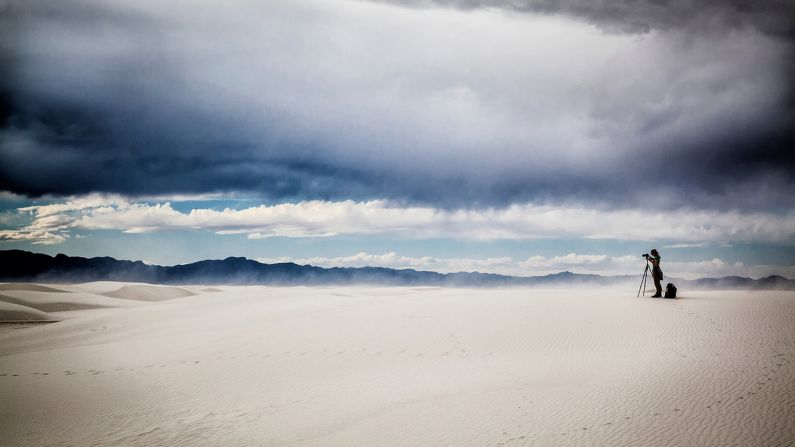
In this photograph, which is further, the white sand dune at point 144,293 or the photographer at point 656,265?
the white sand dune at point 144,293

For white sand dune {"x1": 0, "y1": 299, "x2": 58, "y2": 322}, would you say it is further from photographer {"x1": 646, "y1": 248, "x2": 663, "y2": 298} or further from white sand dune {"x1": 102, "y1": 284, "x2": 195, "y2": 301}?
photographer {"x1": 646, "y1": 248, "x2": 663, "y2": 298}

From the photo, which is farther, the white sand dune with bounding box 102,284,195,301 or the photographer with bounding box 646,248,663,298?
the white sand dune with bounding box 102,284,195,301

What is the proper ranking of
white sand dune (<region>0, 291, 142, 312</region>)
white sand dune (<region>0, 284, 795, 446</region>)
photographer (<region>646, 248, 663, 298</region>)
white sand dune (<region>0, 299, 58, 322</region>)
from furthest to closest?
white sand dune (<region>0, 291, 142, 312</region>), white sand dune (<region>0, 299, 58, 322</region>), photographer (<region>646, 248, 663, 298</region>), white sand dune (<region>0, 284, 795, 446</region>)

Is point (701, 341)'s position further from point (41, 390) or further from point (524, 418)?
point (41, 390)

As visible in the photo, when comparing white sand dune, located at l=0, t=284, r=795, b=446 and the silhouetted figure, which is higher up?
the silhouetted figure

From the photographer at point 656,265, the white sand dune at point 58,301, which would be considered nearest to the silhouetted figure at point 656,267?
the photographer at point 656,265

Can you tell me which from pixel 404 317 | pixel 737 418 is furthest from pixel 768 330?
pixel 404 317

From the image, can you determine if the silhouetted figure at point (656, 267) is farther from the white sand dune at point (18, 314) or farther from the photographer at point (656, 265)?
the white sand dune at point (18, 314)

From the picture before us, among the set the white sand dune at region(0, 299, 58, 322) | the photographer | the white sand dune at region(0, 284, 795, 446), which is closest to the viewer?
the white sand dune at region(0, 284, 795, 446)

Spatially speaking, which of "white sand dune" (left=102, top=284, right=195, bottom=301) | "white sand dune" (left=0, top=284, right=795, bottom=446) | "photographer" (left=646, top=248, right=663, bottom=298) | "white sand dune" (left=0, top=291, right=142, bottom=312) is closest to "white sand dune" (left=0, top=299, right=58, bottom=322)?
"white sand dune" (left=0, top=291, right=142, bottom=312)
